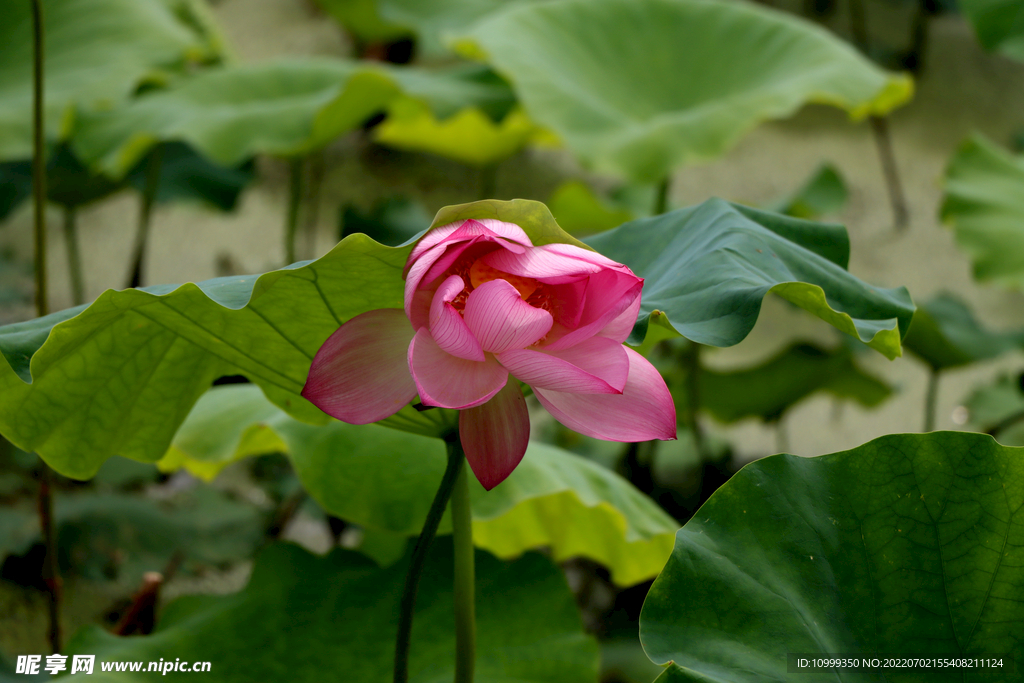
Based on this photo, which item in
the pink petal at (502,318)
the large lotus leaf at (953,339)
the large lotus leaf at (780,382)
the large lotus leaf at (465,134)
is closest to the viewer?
the pink petal at (502,318)

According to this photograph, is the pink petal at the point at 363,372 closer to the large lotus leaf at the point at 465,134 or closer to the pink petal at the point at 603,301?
the pink petal at the point at 603,301

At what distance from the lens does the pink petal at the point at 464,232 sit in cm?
41

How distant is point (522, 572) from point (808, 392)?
1167mm

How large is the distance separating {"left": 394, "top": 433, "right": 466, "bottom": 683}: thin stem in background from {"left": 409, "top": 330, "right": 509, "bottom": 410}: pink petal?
0.30 feet

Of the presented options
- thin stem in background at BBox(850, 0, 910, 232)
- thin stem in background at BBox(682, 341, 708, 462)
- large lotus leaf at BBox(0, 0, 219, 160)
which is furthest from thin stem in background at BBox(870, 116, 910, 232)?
large lotus leaf at BBox(0, 0, 219, 160)

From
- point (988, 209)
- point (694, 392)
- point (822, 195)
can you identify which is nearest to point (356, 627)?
point (694, 392)

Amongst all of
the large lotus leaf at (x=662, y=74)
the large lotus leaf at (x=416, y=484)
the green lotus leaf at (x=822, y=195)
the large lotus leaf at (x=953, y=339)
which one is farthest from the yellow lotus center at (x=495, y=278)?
the green lotus leaf at (x=822, y=195)

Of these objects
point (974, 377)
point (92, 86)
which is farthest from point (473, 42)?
point (974, 377)

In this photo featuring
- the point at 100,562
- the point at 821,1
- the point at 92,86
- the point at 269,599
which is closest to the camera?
the point at 269,599

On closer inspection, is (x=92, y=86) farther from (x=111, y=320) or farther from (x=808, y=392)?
(x=808, y=392)

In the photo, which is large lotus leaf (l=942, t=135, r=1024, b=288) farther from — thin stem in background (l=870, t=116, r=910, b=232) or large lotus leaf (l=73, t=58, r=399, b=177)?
thin stem in background (l=870, t=116, r=910, b=232)

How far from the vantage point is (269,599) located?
0.73 meters

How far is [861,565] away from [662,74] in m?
1.48

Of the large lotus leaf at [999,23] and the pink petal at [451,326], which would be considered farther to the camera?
the large lotus leaf at [999,23]
